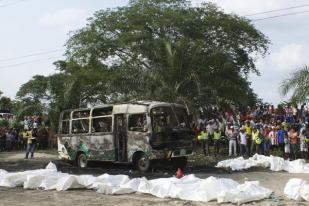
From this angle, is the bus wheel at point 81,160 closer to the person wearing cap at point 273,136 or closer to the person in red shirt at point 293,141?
the person wearing cap at point 273,136

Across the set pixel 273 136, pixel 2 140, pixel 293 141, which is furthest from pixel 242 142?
pixel 2 140

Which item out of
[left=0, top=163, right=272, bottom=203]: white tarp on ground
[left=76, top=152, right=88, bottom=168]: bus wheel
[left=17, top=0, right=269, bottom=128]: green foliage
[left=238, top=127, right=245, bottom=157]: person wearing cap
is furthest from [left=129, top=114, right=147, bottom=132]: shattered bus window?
[left=17, top=0, right=269, bottom=128]: green foliage

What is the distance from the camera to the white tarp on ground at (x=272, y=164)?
60.0ft

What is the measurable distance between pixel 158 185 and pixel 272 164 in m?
7.94

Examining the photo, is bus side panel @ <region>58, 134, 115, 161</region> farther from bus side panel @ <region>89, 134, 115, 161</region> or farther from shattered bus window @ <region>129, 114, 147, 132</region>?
shattered bus window @ <region>129, 114, 147, 132</region>

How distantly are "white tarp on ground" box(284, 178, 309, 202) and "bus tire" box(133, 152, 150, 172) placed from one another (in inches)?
314

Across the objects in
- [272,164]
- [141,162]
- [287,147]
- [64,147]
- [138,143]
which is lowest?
Result: [272,164]

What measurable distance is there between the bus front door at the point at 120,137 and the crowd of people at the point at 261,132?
4901 millimetres

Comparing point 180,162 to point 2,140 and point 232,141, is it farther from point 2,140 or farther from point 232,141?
point 2,140

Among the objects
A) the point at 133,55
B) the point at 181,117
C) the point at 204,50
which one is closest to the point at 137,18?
the point at 133,55

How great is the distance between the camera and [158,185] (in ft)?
39.7

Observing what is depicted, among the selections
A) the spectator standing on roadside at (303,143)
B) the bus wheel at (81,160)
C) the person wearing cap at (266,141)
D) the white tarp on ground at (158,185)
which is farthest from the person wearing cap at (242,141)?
the white tarp on ground at (158,185)

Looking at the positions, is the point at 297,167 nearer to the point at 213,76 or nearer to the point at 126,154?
the point at 126,154

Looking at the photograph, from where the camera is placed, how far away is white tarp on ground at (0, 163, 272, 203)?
427 inches
